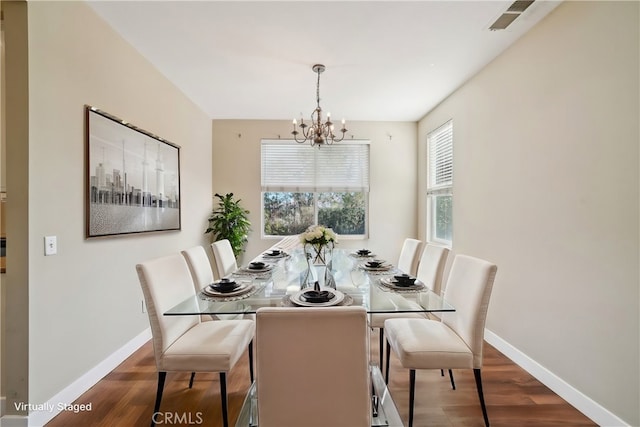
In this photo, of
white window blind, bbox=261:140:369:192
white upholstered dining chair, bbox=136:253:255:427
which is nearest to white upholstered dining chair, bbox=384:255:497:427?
white upholstered dining chair, bbox=136:253:255:427

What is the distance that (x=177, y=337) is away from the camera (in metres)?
1.79

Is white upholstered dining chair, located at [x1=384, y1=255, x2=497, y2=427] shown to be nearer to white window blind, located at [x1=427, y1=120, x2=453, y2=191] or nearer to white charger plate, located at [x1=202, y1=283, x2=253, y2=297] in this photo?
white charger plate, located at [x1=202, y1=283, x2=253, y2=297]

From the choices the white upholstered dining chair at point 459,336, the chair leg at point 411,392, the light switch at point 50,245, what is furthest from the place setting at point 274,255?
the chair leg at point 411,392

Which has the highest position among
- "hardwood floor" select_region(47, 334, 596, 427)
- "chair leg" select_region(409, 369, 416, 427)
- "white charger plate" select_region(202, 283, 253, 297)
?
"white charger plate" select_region(202, 283, 253, 297)

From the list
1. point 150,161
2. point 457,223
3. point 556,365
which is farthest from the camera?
point 457,223

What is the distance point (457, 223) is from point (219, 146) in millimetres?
3666

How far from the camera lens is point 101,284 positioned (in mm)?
2254

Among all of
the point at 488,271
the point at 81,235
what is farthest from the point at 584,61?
the point at 81,235

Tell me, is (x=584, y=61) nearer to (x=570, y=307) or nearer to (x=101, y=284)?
(x=570, y=307)

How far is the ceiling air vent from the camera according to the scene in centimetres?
202

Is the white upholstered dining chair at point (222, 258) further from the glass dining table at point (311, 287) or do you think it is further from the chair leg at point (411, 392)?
the chair leg at point (411, 392)

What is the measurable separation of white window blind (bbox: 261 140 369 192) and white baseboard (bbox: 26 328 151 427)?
2758 mm

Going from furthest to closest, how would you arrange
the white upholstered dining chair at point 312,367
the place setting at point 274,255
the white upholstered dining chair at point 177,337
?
the place setting at point 274,255 → the white upholstered dining chair at point 177,337 → the white upholstered dining chair at point 312,367

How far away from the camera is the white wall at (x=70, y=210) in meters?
1.72
